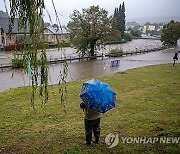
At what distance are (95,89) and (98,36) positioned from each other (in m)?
31.9

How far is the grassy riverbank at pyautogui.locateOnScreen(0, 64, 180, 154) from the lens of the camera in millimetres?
5348

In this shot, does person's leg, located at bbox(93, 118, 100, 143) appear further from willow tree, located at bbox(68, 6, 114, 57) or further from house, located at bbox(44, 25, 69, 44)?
willow tree, located at bbox(68, 6, 114, 57)

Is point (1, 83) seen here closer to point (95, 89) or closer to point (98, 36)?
point (95, 89)

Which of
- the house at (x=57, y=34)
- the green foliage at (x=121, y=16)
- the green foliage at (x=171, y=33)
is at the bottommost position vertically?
the house at (x=57, y=34)

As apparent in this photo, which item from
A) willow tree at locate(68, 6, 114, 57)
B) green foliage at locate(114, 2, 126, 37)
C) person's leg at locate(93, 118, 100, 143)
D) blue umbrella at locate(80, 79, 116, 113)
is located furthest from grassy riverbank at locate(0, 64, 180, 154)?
green foliage at locate(114, 2, 126, 37)

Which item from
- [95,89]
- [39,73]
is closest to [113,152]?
[95,89]

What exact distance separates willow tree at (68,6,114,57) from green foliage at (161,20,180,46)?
2650 cm

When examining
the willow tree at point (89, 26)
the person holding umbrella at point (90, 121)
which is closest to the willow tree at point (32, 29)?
the person holding umbrella at point (90, 121)

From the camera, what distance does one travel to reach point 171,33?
5822 cm

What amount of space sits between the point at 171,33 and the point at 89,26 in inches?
1244

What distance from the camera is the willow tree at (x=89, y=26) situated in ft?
113

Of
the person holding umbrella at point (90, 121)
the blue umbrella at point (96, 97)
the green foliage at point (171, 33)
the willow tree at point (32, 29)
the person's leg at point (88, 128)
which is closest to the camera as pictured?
the willow tree at point (32, 29)

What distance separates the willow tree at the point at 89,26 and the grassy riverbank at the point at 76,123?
68.5 ft

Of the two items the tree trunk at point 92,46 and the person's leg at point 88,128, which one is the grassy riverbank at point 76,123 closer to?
the person's leg at point 88,128
